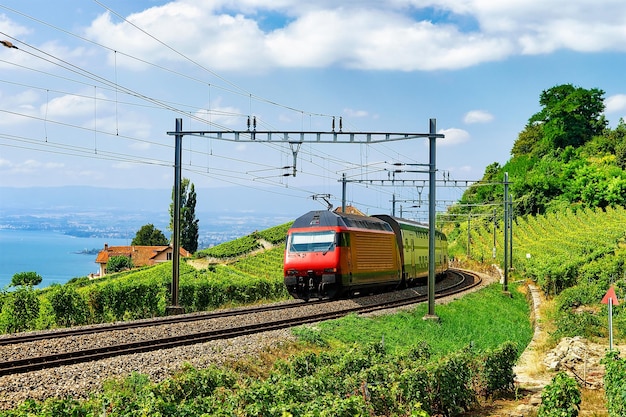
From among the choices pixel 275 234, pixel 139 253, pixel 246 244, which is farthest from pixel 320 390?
pixel 139 253

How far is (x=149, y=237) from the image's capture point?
146 m

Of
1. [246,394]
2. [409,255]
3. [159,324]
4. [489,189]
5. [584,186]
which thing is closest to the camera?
[246,394]

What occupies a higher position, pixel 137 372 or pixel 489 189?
pixel 489 189

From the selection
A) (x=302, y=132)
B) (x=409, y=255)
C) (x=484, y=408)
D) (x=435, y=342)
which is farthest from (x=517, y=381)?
(x=409, y=255)

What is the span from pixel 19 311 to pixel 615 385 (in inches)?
805

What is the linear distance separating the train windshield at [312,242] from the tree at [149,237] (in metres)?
118

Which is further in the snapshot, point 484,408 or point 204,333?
point 204,333

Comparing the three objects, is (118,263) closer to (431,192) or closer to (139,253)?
(139,253)

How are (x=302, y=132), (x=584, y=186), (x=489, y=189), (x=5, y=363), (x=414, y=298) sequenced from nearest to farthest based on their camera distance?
(x=5, y=363)
(x=302, y=132)
(x=414, y=298)
(x=584, y=186)
(x=489, y=189)

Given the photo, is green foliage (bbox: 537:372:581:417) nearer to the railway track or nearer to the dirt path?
the dirt path

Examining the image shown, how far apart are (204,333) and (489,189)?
321 feet

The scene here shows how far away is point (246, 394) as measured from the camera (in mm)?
11367

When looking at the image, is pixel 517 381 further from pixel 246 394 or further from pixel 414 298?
pixel 414 298

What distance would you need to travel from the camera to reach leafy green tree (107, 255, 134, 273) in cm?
12462
